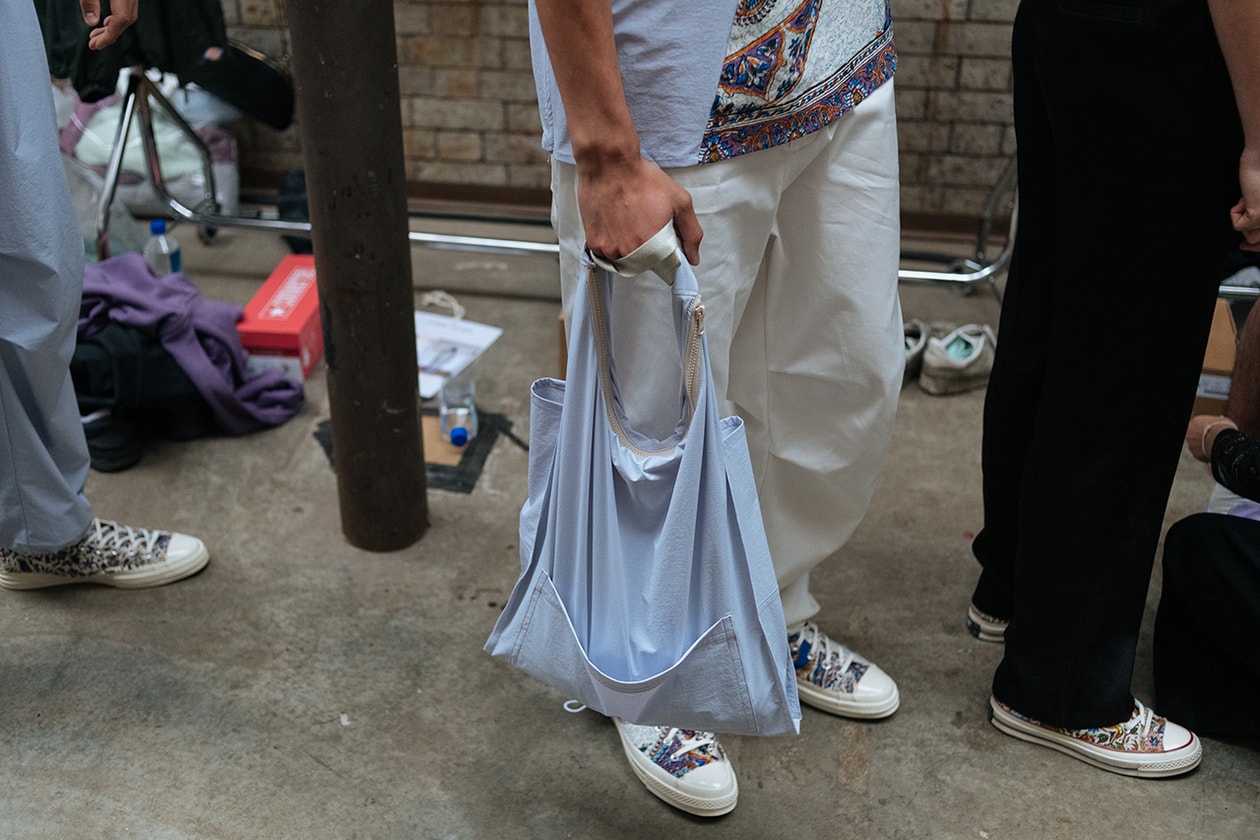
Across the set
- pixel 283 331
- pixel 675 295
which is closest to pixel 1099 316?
pixel 675 295

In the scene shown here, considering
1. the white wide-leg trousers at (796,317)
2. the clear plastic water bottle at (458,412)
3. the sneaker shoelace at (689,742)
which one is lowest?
the sneaker shoelace at (689,742)

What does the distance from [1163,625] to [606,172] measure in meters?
1.33

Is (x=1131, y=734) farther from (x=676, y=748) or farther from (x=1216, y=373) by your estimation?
(x=1216, y=373)

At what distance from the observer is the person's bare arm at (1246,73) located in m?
1.33

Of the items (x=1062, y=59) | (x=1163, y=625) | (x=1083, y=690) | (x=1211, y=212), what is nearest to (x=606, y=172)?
(x=1062, y=59)

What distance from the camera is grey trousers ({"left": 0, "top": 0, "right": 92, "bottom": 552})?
175 centimetres

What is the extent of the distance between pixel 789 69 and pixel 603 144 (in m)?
0.27

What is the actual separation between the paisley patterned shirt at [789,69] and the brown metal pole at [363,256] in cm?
87

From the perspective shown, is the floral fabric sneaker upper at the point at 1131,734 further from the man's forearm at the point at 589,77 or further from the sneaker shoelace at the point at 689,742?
the man's forearm at the point at 589,77

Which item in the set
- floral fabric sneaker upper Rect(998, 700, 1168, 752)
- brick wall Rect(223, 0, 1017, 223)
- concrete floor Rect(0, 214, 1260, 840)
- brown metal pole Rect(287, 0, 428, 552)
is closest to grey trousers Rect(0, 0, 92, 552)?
concrete floor Rect(0, 214, 1260, 840)

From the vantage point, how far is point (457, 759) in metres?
1.89

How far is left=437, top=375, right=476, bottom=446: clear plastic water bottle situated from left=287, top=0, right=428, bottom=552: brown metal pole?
36 cm

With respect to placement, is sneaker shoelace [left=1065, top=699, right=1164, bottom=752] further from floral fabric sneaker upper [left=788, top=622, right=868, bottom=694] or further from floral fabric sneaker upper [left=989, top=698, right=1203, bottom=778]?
floral fabric sneaker upper [left=788, top=622, right=868, bottom=694]

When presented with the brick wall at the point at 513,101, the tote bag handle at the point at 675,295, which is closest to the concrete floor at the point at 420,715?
the tote bag handle at the point at 675,295
